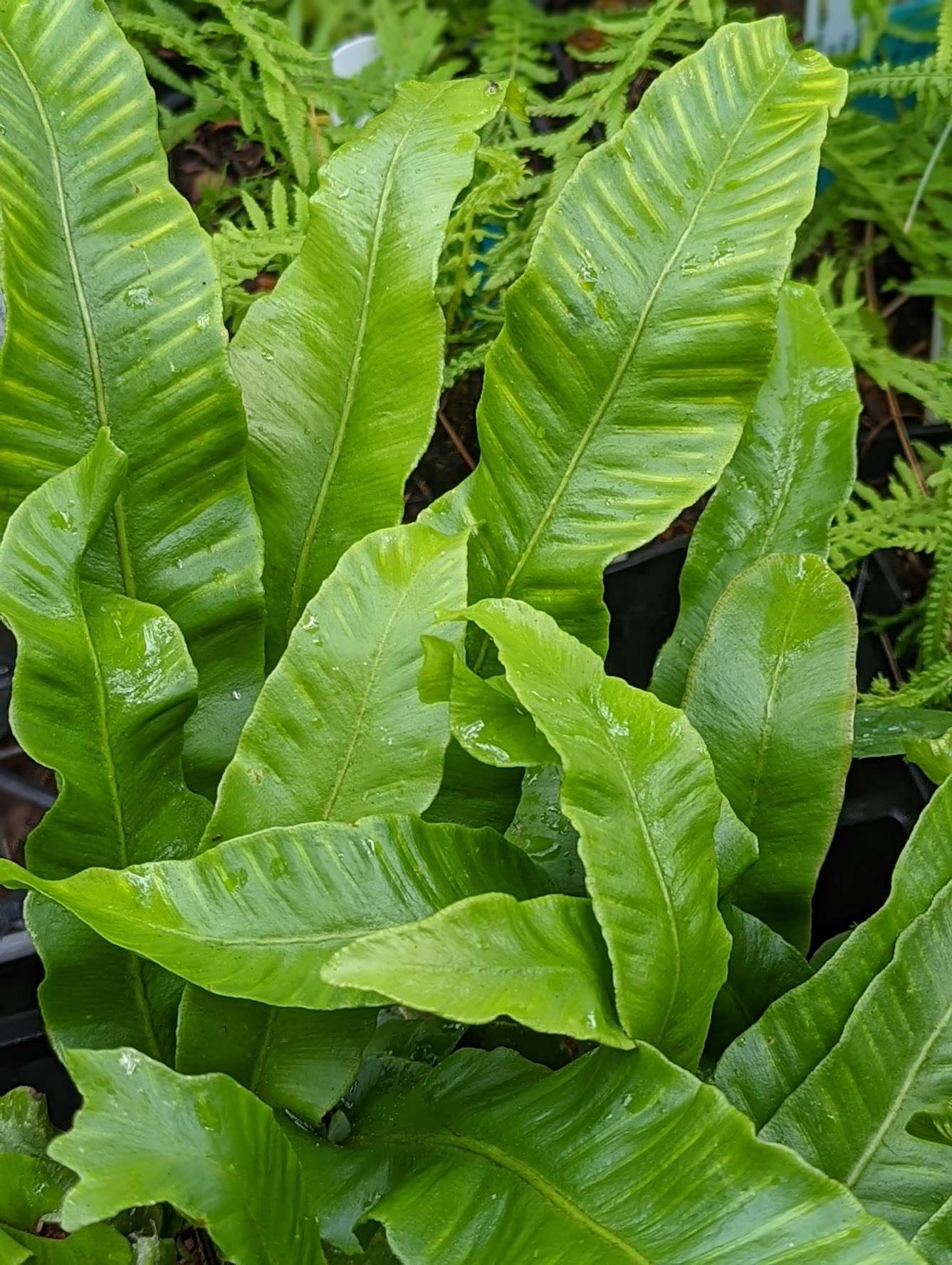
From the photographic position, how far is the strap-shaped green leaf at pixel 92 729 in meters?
0.74

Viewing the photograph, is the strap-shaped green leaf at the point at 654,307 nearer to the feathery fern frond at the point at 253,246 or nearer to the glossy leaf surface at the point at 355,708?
the glossy leaf surface at the point at 355,708

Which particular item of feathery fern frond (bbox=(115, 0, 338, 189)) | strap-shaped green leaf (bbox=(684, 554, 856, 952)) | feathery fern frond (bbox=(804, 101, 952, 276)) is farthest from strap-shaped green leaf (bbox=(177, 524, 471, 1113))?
feathery fern frond (bbox=(804, 101, 952, 276))

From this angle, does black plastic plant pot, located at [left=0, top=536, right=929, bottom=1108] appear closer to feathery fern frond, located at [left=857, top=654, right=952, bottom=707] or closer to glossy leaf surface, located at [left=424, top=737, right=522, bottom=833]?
feathery fern frond, located at [left=857, top=654, right=952, bottom=707]

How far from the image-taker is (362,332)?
89cm

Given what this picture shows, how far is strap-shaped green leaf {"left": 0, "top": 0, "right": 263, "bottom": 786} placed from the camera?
2.68 ft

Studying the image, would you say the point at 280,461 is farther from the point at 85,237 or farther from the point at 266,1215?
the point at 266,1215

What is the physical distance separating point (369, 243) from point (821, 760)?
1.72ft

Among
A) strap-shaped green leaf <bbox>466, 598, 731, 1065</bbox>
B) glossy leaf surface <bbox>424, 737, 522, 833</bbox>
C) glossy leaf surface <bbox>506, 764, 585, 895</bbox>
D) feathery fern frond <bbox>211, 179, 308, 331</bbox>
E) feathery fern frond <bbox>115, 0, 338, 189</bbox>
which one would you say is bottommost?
glossy leaf surface <bbox>506, 764, 585, 895</bbox>

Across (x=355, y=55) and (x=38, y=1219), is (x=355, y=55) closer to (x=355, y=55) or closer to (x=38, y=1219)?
(x=355, y=55)

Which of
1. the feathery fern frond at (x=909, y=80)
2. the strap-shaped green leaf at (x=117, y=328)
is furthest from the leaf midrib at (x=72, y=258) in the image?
the feathery fern frond at (x=909, y=80)

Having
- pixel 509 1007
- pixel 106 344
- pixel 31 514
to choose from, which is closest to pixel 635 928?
pixel 509 1007

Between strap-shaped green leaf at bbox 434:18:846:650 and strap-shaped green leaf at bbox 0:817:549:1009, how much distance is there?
10.1 inches

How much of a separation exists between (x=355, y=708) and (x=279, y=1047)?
0.25 metres

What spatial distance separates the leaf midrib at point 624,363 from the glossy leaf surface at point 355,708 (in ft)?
0.45
